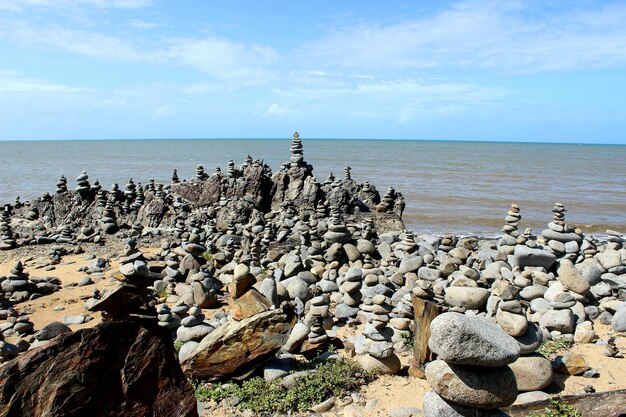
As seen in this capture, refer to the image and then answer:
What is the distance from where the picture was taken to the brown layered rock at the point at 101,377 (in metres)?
3.65

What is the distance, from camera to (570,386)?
618 centimetres

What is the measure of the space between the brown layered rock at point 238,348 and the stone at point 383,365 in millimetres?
1175

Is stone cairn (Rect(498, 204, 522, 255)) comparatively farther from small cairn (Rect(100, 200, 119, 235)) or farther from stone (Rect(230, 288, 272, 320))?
small cairn (Rect(100, 200, 119, 235))

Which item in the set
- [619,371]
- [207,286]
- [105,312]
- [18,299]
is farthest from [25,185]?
[619,371]

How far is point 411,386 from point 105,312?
3.85 metres

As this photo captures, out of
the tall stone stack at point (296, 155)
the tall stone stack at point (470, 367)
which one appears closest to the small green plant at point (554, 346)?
the tall stone stack at point (470, 367)

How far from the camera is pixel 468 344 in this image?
4.64 m

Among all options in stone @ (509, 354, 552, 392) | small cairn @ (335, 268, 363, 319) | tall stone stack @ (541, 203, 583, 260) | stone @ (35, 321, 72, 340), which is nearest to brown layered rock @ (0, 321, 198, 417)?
stone @ (509, 354, 552, 392)

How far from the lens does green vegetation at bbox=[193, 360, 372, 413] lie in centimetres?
576

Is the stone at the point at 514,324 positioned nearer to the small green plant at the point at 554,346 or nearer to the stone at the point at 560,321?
the small green plant at the point at 554,346

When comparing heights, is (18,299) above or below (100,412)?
below

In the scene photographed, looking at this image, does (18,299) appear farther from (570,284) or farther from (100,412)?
(570,284)

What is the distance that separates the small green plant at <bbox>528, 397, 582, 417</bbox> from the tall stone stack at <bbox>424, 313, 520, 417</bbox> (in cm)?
49

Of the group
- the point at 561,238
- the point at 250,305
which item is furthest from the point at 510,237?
the point at 250,305
